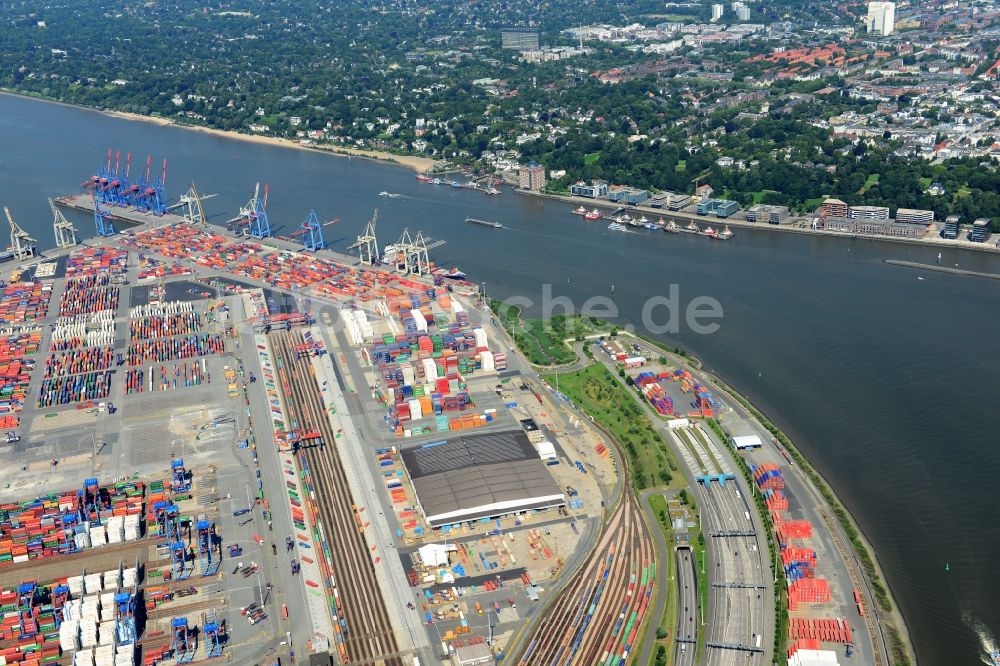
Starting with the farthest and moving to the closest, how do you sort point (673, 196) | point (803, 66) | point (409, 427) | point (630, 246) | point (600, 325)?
point (803, 66), point (673, 196), point (630, 246), point (600, 325), point (409, 427)

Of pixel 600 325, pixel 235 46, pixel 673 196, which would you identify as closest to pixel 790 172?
pixel 673 196

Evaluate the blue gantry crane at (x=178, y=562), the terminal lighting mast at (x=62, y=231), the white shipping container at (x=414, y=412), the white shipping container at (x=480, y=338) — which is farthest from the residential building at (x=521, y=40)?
the blue gantry crane at (x=178, y=562)

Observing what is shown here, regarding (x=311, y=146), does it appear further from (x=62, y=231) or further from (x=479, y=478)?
(x=479, y=478)

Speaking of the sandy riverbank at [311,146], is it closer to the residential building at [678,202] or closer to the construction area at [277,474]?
the residential building at [678,202]

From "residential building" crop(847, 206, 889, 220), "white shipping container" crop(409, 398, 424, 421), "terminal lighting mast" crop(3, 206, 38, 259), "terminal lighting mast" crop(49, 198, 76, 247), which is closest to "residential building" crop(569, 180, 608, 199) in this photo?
"residential building" crop(847, 206, 889, 220)

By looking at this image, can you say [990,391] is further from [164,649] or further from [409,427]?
[164,649]

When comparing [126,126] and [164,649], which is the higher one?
[126,126]

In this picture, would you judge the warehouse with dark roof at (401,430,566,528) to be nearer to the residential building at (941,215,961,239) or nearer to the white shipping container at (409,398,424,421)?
the white shipping container at (409,398,424,421)

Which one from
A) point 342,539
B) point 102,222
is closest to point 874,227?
point 342,539
